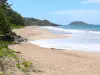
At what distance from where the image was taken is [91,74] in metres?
9.96

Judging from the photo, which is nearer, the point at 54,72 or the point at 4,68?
the point at 4,68

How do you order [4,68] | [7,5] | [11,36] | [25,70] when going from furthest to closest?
[11,36] < [7,5] < [25,70] < [4,68]

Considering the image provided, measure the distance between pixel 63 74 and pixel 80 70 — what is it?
1.05m

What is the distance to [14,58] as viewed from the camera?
9.38 metres

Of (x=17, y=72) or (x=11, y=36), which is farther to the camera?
(x=11, y=36)

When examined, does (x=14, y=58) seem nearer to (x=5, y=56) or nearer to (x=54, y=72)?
(x=5, y=56)

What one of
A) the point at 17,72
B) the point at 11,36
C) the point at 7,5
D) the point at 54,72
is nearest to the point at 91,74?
the point at 54,72

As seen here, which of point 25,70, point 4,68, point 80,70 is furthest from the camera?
point 80,70

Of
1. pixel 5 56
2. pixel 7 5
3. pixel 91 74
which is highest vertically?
pixel 7 5

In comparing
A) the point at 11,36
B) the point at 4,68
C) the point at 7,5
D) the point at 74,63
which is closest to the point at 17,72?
the point at 4,68

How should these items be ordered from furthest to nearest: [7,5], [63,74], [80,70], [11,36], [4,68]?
[11,36] → [7,5] → [80,70] → [63,74] → [4,68]

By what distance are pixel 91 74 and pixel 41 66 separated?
1753 mm

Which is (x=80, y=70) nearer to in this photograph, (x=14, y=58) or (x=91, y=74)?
(x=91, y=74)

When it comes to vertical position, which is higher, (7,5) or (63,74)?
(7,5)
